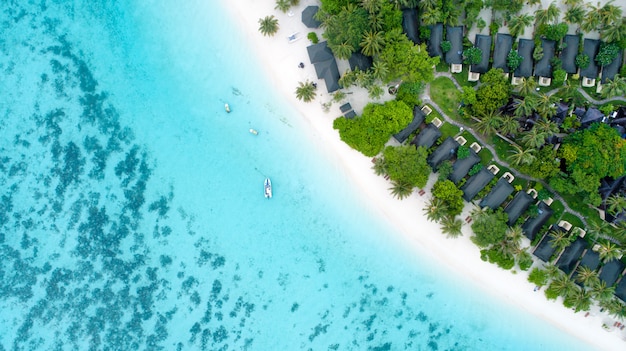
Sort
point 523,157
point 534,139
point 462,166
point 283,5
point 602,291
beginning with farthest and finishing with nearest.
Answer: point 283,5
point 462,166
point 602,291
point 523,157
point 534,139

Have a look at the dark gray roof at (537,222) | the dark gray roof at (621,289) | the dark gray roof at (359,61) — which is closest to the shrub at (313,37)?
the dark gray roof at (359,61)

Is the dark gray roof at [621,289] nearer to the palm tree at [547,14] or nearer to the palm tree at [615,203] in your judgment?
the palm tree at [615,203]

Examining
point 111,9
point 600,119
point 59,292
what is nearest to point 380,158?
point 600,119

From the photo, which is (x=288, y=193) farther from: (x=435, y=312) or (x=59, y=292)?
(x=59, y=292)

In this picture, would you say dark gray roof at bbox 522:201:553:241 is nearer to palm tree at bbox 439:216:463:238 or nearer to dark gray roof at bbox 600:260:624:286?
palm tree at bbox 439:216:463:238

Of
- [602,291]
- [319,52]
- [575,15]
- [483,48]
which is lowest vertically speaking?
[602,291]


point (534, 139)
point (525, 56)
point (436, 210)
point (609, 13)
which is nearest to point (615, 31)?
point (609, 13)

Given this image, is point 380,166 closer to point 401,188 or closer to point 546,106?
point 401,188

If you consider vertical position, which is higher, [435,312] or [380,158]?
[380,158]
